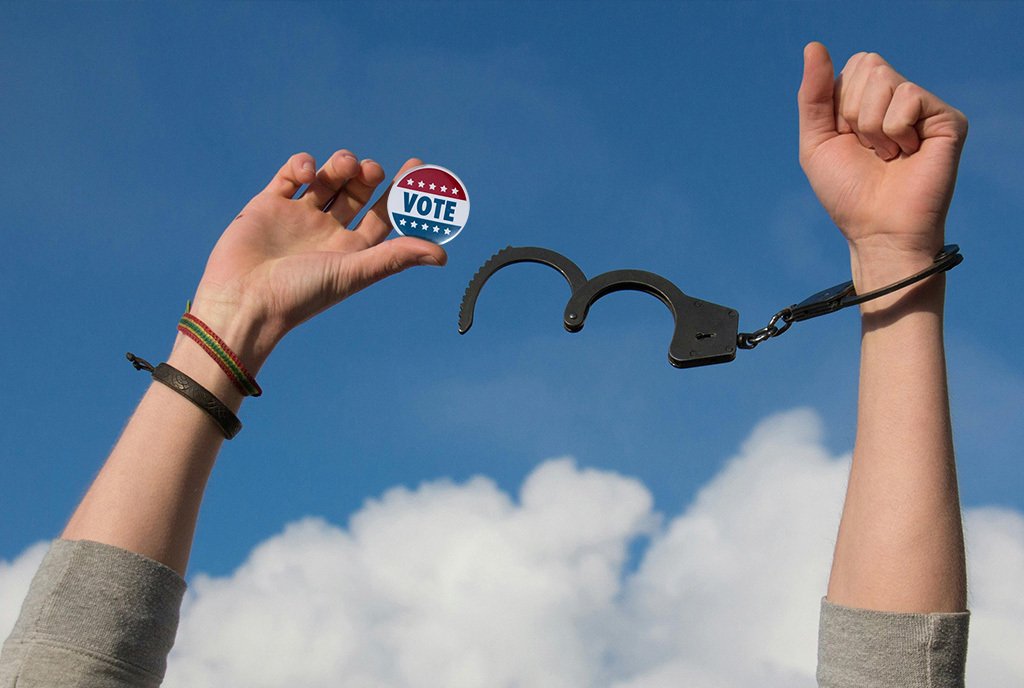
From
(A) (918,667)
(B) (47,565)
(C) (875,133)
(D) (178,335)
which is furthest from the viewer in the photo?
(D) (178,335)

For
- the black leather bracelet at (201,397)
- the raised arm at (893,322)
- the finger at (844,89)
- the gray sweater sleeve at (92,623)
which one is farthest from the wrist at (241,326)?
the finger at (844,89)

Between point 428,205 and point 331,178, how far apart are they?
0.36m

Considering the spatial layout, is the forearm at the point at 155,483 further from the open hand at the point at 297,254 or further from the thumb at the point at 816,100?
the thumb at the point at 816,100

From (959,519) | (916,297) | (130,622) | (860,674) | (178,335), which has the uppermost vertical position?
(916,297)

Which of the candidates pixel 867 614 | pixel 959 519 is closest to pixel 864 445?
pixel 959 519

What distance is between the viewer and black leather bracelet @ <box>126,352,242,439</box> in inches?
98.0

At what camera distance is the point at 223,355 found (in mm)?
Result: 2658

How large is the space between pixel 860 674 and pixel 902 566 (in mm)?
A: 252

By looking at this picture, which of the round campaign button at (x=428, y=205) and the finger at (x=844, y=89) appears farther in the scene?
the round campaign button at (x=428, y=205)

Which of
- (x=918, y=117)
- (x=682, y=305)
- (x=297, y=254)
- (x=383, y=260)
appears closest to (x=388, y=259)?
(x=383, y=260)

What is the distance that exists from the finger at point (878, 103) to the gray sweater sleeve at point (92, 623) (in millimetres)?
2110

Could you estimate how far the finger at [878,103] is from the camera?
8.18 ft

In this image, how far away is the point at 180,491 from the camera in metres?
2.36

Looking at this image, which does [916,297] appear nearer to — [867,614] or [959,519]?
[959,519]
